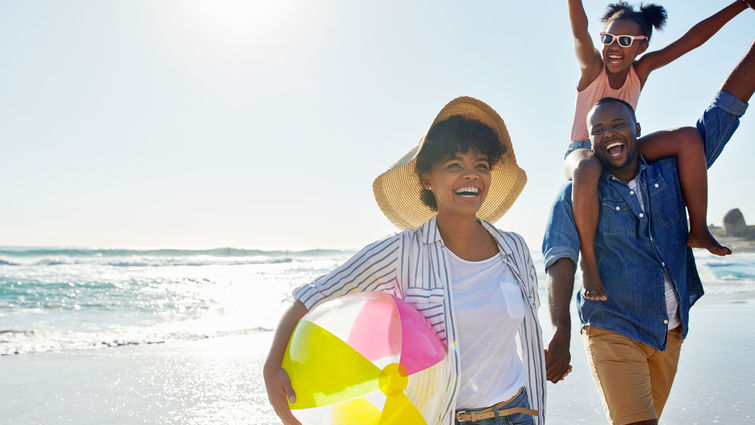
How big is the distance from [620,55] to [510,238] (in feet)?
4.90

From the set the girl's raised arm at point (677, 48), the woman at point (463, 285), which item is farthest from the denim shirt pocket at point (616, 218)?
the girl's raised arm at point (677, 48)

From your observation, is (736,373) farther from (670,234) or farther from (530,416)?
(530,416)

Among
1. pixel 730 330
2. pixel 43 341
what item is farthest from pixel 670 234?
pixel 43 341

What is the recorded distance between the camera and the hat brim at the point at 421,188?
8.52 ft

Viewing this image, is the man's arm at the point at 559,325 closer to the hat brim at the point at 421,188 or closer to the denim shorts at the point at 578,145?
the hat brim at the point at 421,188

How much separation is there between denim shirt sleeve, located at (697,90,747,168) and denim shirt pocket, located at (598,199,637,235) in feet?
1.72

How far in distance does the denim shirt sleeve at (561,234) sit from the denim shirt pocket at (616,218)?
0.14 meters

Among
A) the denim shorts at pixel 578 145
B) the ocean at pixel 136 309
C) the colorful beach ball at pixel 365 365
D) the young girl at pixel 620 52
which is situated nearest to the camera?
the colorful beach ball at pixel 365 365

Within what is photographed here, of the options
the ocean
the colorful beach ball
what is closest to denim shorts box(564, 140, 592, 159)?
the colorful beach ball

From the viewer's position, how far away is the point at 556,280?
8.34 feet

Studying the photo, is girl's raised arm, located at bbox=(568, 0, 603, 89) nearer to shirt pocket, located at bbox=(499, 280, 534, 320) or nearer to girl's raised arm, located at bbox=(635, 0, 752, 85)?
girl's raised arm, located at bbox=(635, 0, 752, 85)

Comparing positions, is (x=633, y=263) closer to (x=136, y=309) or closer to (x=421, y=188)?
(x=421, y=188)

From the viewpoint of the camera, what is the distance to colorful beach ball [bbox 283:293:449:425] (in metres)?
1.83

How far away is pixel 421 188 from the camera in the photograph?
2826 mm
